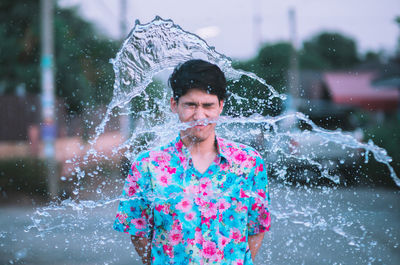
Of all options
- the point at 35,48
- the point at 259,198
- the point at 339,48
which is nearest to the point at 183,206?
the point at 259,198

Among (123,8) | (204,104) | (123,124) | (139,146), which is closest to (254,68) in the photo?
(139,146)

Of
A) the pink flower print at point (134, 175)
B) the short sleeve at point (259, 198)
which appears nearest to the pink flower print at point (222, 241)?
the short sleeve at point (259, 198)

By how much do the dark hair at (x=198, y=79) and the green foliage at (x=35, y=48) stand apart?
17.8 m

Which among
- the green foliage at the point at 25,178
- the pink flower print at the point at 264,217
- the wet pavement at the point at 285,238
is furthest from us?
the green foliage at the point at 25,178

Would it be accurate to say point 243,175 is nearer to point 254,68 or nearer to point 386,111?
point 254,68

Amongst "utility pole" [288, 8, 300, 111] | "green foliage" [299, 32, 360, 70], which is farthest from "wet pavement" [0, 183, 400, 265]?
"green foliage" [299, 32, 360, 70]

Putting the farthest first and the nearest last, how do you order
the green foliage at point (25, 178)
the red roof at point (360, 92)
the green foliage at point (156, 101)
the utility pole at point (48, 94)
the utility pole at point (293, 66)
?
the red roof at point (360, 92), the utility pole at point (293, 66), the green foliage at point (25, 178), the utility pole at point (48, 94), the green foliage at point (156, 101)

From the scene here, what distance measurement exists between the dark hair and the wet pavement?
2.29m

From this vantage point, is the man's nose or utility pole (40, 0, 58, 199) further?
utility pole (40, 0, 58, 199)

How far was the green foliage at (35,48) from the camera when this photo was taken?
19.8 m

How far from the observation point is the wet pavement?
436cm

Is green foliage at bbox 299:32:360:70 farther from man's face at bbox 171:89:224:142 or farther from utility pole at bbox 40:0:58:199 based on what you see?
man's face at bbox 171:89:224:142

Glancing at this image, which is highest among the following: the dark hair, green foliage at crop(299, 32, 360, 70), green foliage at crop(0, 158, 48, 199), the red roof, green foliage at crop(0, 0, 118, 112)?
green foliage at crop(299, 32, 360, 70)

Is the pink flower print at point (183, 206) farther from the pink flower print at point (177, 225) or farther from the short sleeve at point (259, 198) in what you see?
the short sleeve at point (259, 198)
